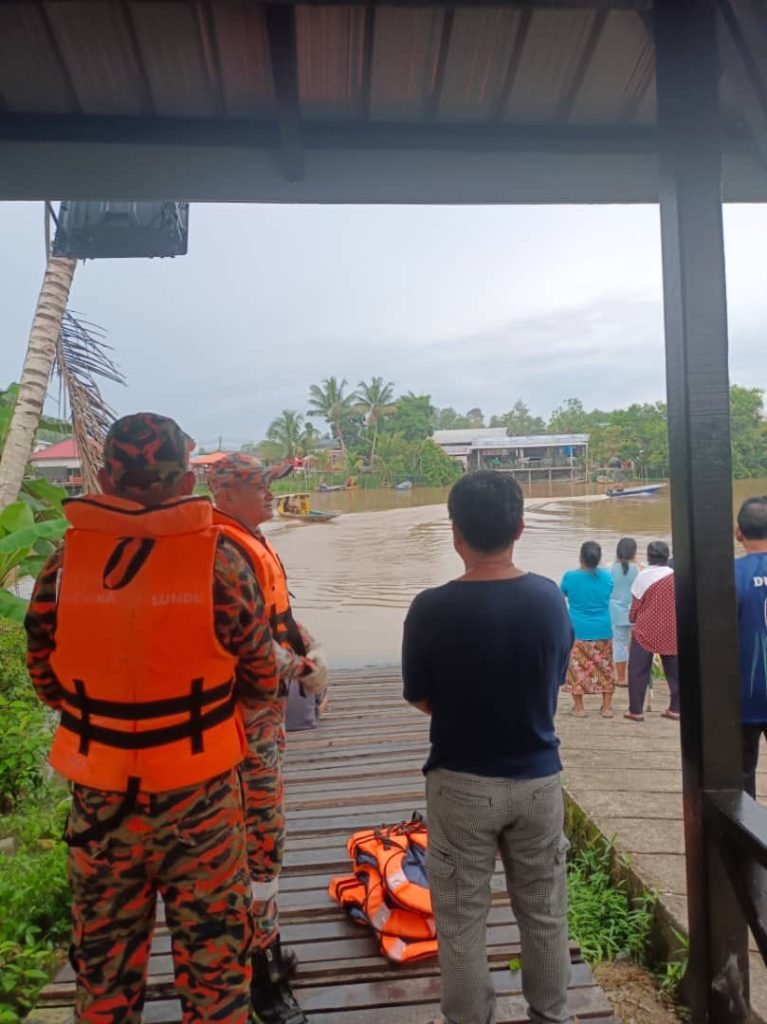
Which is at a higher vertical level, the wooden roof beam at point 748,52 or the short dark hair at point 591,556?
the wooden roof beam at point 748,52

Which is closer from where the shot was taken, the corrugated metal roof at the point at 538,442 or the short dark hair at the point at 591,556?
the short dark hair at the point at 591,556

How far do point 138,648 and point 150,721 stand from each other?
14 cm

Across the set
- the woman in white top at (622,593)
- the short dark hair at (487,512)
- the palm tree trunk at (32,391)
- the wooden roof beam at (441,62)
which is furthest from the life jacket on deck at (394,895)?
the palm tree trunk at (32,391)

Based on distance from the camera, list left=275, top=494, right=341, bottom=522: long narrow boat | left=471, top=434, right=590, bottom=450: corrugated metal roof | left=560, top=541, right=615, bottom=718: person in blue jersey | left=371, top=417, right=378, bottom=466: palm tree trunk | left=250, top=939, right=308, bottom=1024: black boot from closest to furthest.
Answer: left=250, top=939, right=308, bottom=1024: black boot → left=560, top=541, right=615, bottom=718: person in blue jersey → left=275, top=494, right=341, bottom=522: long narrow boat → left=471, top=434, right=590, bottom=450: corrugated metal roof → left=371, top=417, right=378, bottom=466: palm tree trunk

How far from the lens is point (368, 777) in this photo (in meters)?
3.71

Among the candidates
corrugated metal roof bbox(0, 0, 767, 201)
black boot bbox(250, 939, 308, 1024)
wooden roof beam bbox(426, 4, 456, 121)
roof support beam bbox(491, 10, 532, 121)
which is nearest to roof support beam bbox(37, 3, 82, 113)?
corrugated metal roof bbox(0, 0, 767, 201)

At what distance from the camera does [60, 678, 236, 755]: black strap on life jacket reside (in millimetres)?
1299

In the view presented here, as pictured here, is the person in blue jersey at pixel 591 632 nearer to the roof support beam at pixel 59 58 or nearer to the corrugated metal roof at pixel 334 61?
the corrugated metal roof at pixel 334 61

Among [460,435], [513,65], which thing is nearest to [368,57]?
[513,65]

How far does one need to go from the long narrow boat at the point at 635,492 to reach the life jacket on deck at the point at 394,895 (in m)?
46.9

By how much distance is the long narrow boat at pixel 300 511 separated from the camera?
4022 centimetres

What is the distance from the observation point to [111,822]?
1.32m

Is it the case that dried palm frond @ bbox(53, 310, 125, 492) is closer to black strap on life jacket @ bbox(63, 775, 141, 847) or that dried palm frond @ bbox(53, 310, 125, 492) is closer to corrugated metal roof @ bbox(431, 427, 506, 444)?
black strap on life jacket @ bbox(63, 775, 141, 847)

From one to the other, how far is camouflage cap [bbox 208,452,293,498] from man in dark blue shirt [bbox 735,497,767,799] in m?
1.54
